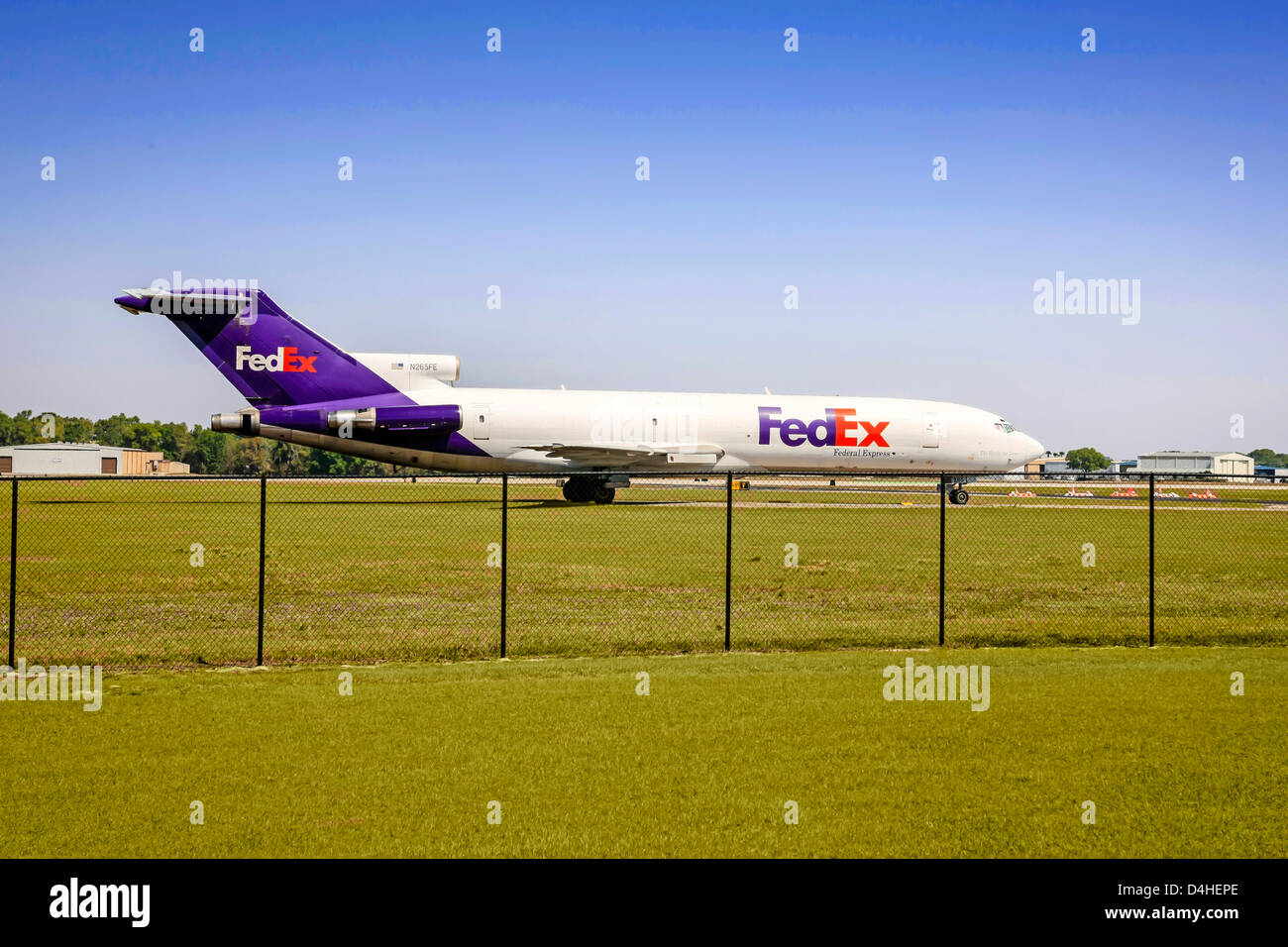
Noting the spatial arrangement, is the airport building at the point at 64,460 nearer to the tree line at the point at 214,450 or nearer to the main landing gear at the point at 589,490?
the tree line at the point at 214,450

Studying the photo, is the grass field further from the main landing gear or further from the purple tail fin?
the purple tail fin

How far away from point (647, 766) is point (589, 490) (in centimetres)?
3055

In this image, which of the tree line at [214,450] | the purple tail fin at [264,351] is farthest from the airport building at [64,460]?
the purple tail fin at [264,351]

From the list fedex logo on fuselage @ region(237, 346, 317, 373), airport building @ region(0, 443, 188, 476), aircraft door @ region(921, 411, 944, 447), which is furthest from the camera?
airport building @ region(0, 443, 188, 476)

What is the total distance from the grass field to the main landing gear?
26.5 m

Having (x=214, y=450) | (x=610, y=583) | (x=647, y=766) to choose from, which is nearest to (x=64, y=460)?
(x=214, y=450)

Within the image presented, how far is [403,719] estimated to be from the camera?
29.8 feet

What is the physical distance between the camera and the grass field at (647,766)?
615cm

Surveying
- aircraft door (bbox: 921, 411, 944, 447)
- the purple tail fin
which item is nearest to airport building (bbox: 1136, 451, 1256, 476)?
aircraft door (bbox: 921, 411, 944, 447)

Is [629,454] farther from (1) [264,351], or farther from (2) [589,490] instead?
(1) [264,351]

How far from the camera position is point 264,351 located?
3759 centimetres

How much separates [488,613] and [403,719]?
6.31m

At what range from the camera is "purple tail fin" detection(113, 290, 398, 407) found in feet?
122
